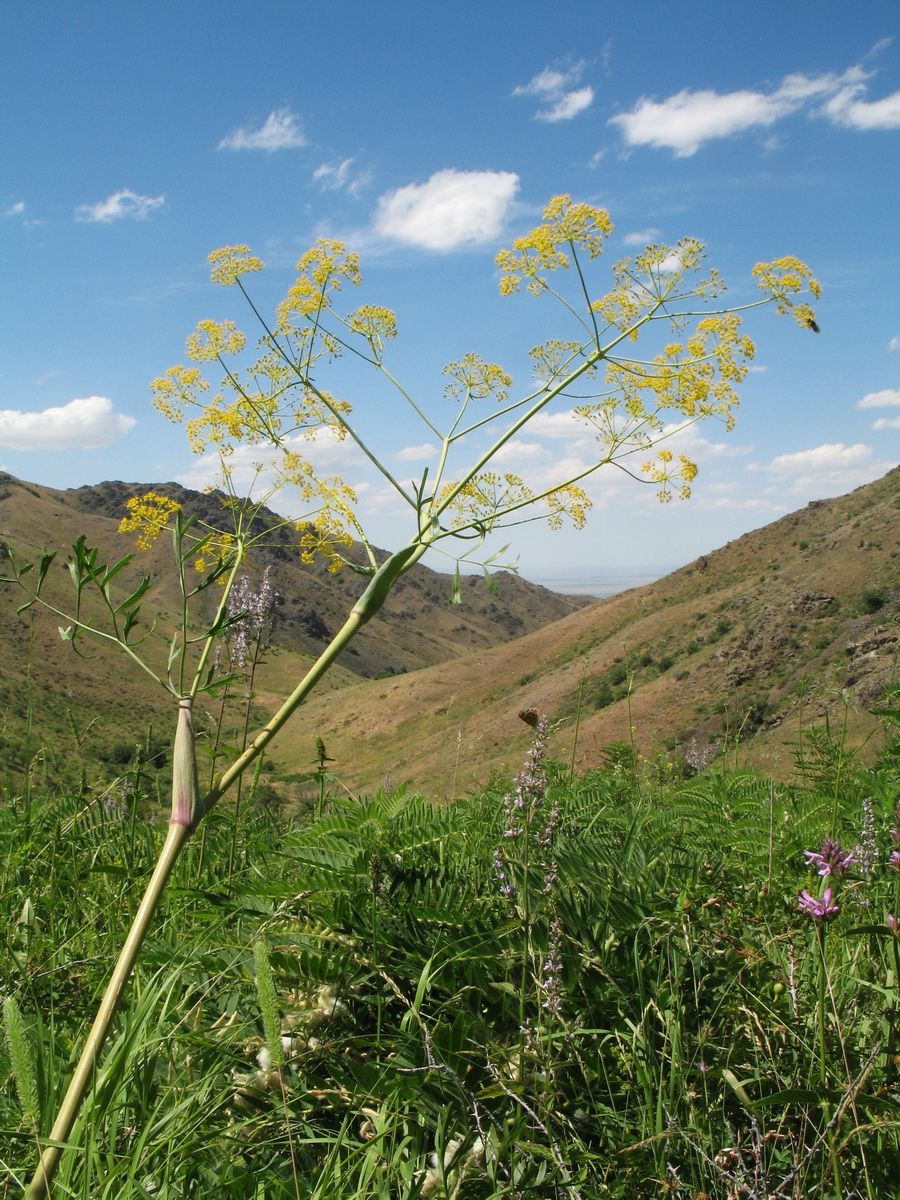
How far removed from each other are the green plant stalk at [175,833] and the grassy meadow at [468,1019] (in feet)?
0.26

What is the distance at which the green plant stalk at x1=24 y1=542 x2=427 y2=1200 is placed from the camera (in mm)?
1091

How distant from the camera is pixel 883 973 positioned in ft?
7.59

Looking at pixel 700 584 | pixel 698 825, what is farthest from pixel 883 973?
pixel 700 584

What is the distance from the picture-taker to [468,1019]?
6.41 feet

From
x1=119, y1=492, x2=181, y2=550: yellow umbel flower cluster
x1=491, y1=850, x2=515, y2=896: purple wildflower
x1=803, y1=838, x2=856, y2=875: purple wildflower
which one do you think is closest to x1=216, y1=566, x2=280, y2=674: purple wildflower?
x1=119, y1=492, x2=181, y2=550: yellow umbel flower cluster

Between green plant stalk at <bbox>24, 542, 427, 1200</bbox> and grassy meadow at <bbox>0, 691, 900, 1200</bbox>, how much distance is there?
0.08 meters

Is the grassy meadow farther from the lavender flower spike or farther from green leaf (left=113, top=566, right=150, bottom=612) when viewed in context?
green leaf (left=113, top=566, right=150, bottom=612)

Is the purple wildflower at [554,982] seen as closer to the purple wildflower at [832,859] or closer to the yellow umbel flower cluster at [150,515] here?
the purple wildflower at [832,859]

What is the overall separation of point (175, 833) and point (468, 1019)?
1.08 metres

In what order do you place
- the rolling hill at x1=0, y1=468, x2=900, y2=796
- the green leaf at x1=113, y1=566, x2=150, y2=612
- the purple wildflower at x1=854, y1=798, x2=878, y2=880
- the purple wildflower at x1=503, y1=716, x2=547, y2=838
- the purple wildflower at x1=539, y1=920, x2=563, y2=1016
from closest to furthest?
1. the green leaf at x1=113, y1=566, x2=150, y2=612
2. the purple wildflower at x1=539, y1=920, x2=563, y2=1016
3. the purple wildflower at x1=503, y1=716, x2=547, y2=838
4. the purple wildflower at x1=854, y1=798, x2=878, y2=880
5. the rolling hill at x1=0, y1=468, x2=900, y2=796

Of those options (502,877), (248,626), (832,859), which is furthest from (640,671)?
(832,859)

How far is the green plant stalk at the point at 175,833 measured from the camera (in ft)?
3.58

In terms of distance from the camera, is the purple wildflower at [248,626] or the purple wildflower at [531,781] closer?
the purple wildflower at [531,781]

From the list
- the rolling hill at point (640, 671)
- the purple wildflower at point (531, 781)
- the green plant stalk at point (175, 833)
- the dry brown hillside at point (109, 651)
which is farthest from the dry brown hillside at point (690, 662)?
the green plant stalk at point (175, 833)
